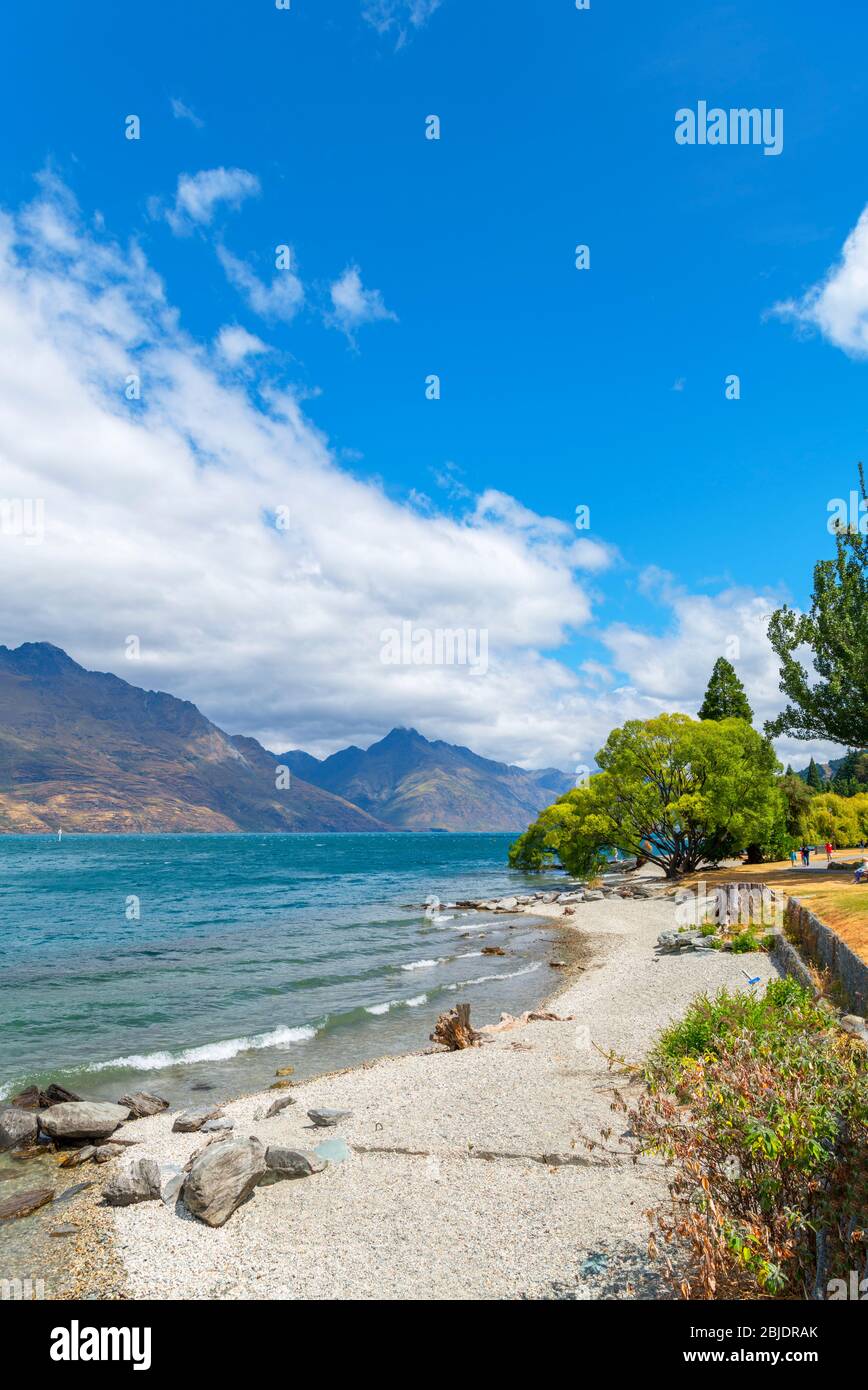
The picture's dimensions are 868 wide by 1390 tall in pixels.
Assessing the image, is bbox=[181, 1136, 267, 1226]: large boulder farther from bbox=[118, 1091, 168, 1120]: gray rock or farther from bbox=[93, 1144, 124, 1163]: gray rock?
bbox=[118, 1091, 168, 1120]: gray rock

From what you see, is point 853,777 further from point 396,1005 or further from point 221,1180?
point 221,1180

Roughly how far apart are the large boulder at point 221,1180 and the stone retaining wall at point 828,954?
37.8ft

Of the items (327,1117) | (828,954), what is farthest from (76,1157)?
(828,954)

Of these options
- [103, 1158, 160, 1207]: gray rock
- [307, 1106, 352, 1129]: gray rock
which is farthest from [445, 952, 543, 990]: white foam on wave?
[103, 1158, 160, 1207]: gray rock

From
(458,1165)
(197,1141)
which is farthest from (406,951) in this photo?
(458,1165)

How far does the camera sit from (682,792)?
6228 centimetres

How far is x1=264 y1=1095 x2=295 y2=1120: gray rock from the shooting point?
15.6 metres

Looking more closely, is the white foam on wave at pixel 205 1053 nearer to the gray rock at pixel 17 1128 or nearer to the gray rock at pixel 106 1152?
the gray rock at pixel 17 1128

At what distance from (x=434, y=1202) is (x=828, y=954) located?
1259 centimetres

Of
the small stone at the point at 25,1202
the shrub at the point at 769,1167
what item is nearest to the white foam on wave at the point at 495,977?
the small stone at the point at 25,1202

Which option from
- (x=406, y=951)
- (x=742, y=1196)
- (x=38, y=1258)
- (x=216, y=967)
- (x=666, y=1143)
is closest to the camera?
(x=742, y=1196)
